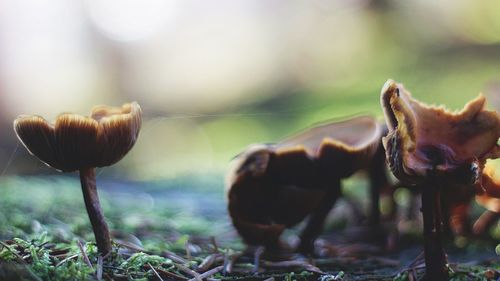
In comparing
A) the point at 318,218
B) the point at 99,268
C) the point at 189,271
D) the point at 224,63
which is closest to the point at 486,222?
the point at 318,218

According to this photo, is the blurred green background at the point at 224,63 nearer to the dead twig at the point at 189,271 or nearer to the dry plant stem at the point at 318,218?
the dry plant stem at the point at 318,218

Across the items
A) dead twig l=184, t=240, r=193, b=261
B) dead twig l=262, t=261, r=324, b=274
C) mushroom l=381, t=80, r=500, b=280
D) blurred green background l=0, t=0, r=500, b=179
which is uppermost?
blurred green background l=0, t=0, r=500, b=179

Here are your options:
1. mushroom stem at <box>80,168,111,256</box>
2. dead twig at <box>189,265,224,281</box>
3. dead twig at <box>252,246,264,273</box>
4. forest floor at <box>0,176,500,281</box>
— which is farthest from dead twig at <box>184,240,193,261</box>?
mushroom stem at <box>80,168,111,256</box>

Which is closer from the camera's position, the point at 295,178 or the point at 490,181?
the point at 490,181

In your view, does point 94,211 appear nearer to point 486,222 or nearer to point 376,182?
point 376,182

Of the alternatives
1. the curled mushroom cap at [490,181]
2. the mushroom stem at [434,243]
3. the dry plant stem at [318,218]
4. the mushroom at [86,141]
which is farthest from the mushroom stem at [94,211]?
the curled mushroom cap at [490,181]

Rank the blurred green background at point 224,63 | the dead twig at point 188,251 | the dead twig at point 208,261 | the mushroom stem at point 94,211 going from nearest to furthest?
the mushroom stem at point 94,211 < the dead twig at point 208,261 < the dead twig at point 188,251 < the blurred green background at point 224,63

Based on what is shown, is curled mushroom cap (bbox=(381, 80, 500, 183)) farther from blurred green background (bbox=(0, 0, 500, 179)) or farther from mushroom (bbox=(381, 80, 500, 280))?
blurred green background (bbox=(0, 0, 500, 179))
